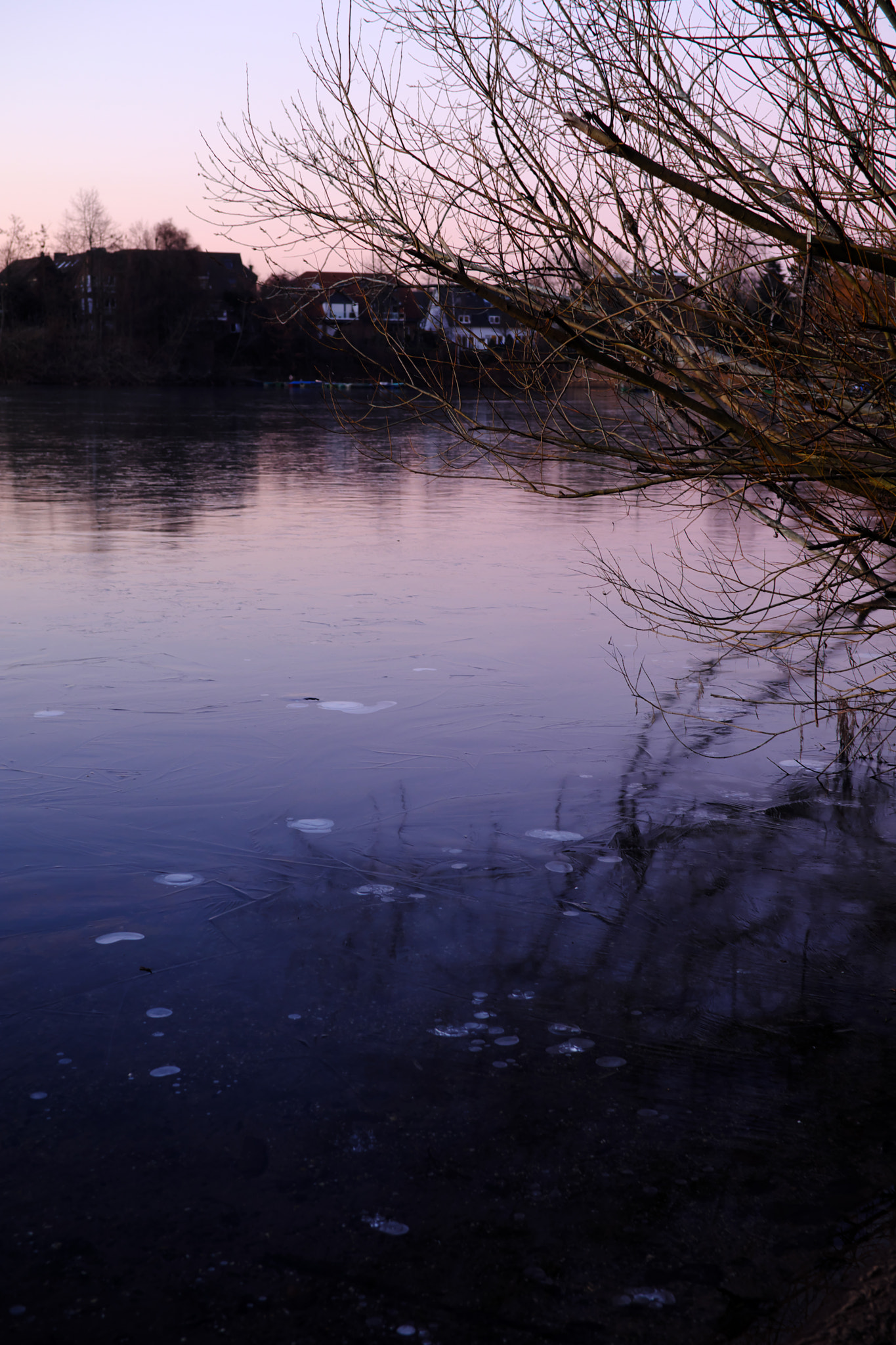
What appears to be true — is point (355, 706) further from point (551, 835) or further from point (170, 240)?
point (170, 240)

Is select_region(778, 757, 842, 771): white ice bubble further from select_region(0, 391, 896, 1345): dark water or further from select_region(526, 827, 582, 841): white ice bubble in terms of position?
select_region(526, 827, 582, 841): white ice bubble

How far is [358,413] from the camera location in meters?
39.1

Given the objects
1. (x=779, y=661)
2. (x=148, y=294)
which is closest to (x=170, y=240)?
(x=148, y=294)

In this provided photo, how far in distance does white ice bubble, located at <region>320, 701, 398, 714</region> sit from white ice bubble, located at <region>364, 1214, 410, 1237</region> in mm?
3996

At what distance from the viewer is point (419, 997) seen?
148 inches

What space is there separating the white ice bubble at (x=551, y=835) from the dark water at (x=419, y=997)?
0.08 feet

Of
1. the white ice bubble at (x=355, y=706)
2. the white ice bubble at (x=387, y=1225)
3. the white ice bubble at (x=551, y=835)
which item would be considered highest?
the white ice bubble at (x=355, y=706)

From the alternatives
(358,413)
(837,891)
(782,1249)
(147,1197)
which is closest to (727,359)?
(837,891)

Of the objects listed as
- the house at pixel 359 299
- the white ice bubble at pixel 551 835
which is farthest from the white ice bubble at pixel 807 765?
the house at pixel 359 299

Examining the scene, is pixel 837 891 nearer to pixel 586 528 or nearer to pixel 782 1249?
pixel 782 1249

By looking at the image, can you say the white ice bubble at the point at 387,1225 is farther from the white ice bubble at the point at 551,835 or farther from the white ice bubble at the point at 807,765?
the white ice bubble at the point at 807,765

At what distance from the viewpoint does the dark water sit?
260cm

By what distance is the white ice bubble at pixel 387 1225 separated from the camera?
2693 millimetres

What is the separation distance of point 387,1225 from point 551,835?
2536 millimetres
